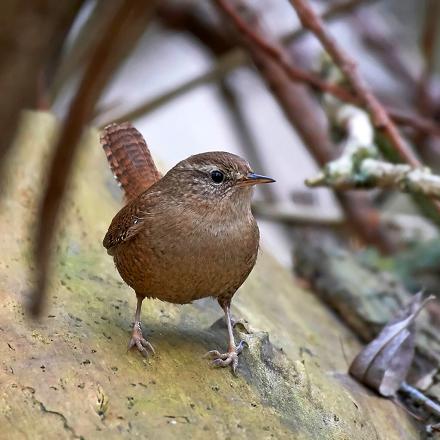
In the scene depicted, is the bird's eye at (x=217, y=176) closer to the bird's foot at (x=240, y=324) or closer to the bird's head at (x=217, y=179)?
the bird's head at (x=217, y=179)

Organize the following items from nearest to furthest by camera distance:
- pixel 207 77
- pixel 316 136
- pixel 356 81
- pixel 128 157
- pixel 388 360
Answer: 1. pixel 388 360
2. pixel 128 157
3. pixel 356 81
4. pixel 316 136
5. pixel 207 77

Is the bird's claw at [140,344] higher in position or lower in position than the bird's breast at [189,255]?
lower

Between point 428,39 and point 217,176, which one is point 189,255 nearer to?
point 217,176

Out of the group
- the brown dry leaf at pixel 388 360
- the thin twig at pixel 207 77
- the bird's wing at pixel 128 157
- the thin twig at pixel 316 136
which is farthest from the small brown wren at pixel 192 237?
the thin twig at pixel 207 77

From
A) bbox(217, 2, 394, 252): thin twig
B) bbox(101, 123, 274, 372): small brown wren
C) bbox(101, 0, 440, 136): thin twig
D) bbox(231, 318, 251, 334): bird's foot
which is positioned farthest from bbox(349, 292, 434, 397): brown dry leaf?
bbox(101, 0, 440, 136): thin twig

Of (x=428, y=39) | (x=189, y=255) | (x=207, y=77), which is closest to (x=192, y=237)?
(x=189, y=255)

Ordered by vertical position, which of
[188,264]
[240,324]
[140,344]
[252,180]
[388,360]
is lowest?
[388,360]

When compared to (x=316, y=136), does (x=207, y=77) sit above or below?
above
